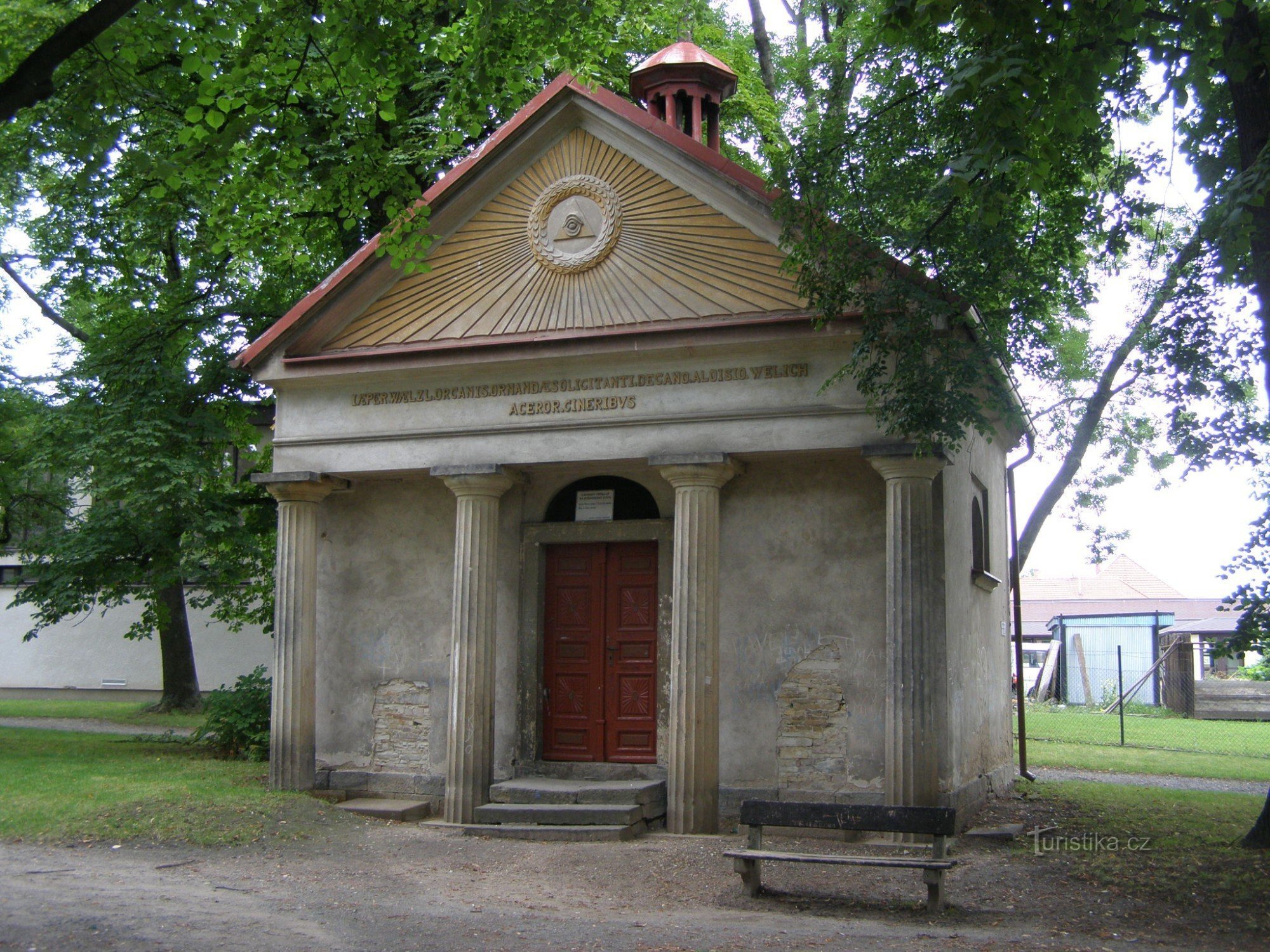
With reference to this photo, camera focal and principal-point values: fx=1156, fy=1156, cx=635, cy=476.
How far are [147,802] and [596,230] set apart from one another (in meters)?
7.00

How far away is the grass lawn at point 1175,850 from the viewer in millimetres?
8039

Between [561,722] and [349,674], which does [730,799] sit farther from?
[349,674]

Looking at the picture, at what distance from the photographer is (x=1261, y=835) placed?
31.1 feet

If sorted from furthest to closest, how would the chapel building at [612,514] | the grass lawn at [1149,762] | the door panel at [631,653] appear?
the grass lawn at [1149,762], the door panel at [631,653], the chapel building at [612,514]

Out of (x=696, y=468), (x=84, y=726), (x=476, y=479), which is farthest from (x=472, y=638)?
(x=84, y=726)

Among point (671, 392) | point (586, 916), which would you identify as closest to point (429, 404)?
point (671, 392)

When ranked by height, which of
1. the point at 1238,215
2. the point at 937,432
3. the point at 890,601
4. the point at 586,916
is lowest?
the point at 586,916

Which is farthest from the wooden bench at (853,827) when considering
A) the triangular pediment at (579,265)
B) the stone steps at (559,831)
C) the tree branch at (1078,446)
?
the tree branch at (1078,446)

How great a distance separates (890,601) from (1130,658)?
23.9m

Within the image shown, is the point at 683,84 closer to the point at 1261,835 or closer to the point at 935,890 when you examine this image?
the point at 935,890

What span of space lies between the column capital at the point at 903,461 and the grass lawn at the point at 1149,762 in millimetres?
8335

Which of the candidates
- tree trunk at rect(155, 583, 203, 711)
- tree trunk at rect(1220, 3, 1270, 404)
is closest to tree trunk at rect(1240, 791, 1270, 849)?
tree trunk at rect(1220, 3, 1270, 404)

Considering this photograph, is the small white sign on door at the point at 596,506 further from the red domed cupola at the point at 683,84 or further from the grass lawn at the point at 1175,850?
the grass lawn at the point at 1175,850

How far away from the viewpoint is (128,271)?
16688 mm
